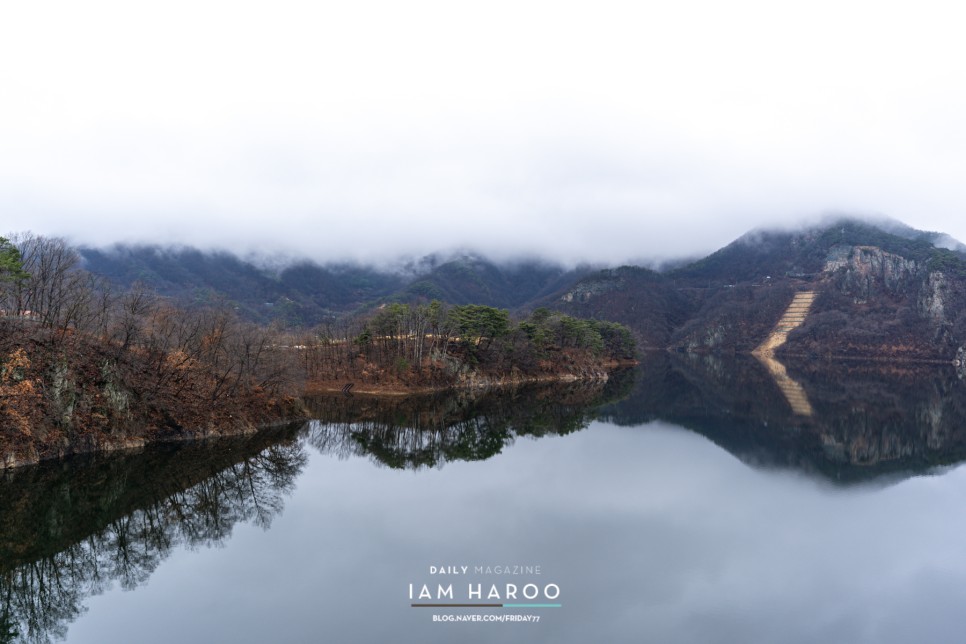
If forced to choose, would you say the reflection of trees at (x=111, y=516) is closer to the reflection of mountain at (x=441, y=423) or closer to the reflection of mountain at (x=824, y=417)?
the reflection of mountain at (x=441, y=423)

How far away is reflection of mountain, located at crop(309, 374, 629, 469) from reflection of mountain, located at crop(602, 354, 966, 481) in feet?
26.5

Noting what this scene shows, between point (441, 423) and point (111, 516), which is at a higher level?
point (111, 516)

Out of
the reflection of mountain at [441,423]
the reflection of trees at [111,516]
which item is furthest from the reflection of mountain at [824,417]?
the reflection of trees at [111,516]

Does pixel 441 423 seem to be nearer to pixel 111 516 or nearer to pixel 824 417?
pixel 111 516

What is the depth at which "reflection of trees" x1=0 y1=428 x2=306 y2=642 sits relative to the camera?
18.7m

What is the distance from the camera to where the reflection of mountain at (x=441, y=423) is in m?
44.1

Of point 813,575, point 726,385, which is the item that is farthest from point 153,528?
point 726,385

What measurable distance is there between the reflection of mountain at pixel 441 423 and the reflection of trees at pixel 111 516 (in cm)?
809

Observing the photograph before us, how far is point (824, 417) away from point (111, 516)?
69695mm

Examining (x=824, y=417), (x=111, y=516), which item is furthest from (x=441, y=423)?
(x=824, y=417)

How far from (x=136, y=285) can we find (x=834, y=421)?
239 ft

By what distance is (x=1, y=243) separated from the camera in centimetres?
3744

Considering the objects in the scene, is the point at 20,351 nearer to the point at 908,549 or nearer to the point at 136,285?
the point at 136,285

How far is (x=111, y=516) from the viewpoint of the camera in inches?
1036
